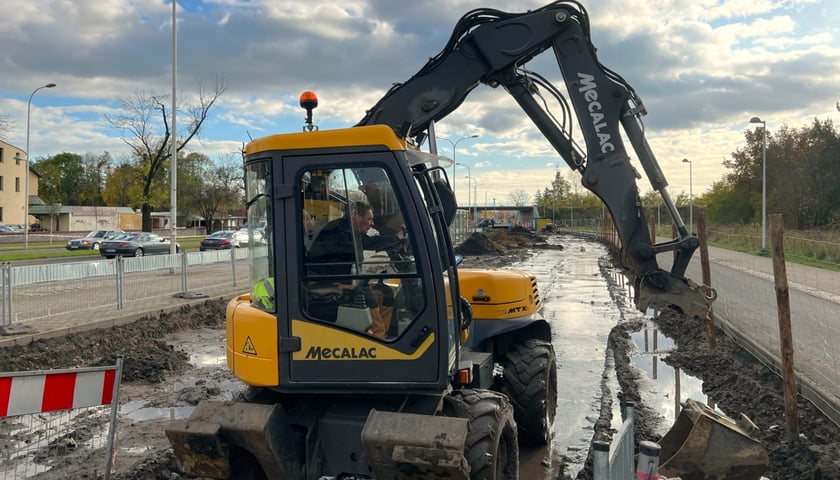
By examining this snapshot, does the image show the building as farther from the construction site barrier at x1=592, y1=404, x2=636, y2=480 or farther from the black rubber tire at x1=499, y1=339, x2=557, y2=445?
the construction site barrier at x1=592, y1=404, x2=636, y2=480

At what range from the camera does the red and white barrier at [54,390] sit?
150 inches

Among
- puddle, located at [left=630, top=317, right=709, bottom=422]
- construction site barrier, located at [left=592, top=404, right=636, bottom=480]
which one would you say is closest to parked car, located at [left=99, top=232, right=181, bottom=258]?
puddle, located at [left=630, top=317, right=709, bottom=422]

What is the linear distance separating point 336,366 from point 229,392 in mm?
4410

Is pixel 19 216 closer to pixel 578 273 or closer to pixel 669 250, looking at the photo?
pixel 578 273

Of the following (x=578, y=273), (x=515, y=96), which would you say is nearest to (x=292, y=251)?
(x=515, y=96)

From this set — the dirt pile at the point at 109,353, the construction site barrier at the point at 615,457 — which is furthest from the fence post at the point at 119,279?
the construction site barrier at the point at 615,457

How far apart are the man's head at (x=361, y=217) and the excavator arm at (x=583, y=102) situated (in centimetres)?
173

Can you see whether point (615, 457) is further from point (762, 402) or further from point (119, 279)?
point (119, 279)

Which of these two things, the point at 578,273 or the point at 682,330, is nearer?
the point at 682,330

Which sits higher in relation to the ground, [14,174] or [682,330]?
[14,174]

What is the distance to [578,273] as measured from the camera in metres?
22.9

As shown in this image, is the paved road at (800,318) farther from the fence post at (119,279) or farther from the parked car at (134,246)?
A: the parked car at (134,246)

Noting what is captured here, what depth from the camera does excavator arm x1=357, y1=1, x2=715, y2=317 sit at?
530 centimetres

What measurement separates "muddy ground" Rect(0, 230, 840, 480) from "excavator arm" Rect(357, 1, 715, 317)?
1.54m
